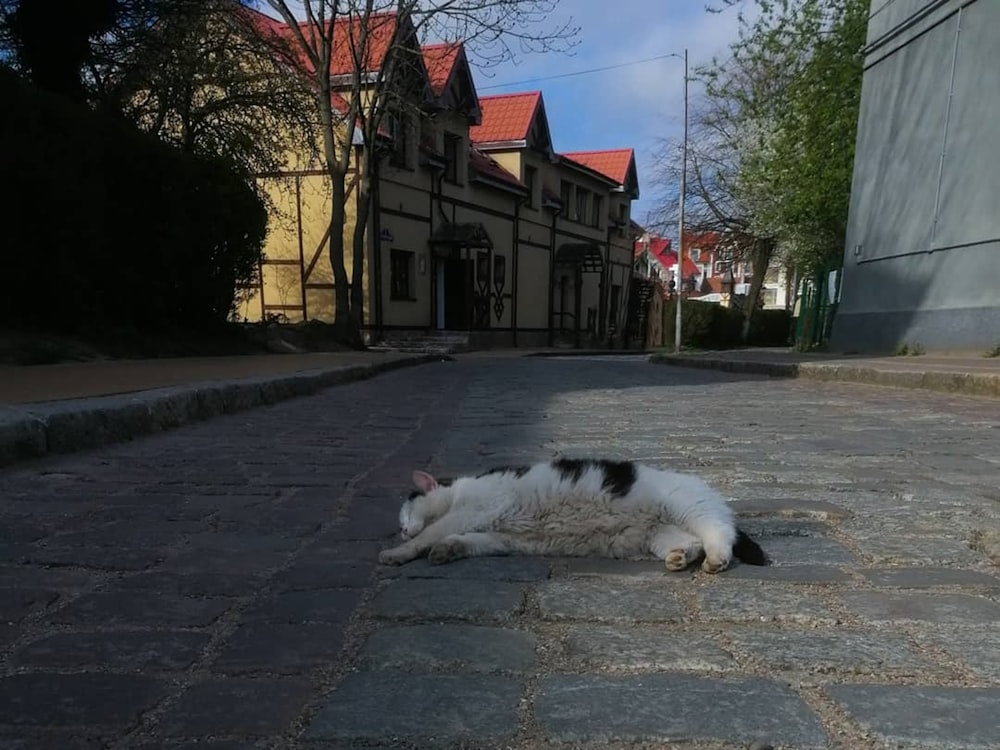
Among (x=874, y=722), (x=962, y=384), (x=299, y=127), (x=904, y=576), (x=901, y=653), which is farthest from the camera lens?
(x=299, y=127)

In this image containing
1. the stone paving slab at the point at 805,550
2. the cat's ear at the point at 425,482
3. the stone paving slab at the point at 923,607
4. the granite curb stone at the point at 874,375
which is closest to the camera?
the stone paving slab at the point at 923,607

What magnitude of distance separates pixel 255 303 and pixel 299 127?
5.83 m

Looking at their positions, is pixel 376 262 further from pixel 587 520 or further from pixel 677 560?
pixel 677 560

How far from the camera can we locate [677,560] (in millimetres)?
2209

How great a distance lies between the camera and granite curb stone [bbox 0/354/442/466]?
146 inches

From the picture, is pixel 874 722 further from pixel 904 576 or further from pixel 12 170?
pixel 12 170

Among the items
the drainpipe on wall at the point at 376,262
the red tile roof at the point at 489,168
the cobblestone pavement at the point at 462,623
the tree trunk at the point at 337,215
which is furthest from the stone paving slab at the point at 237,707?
the red tile roof at the point at 489,168

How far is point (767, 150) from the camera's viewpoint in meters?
19.8

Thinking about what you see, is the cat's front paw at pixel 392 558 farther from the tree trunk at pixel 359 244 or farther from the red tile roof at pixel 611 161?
the red tile roof at pixel 611 161

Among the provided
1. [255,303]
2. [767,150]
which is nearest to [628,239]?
[767,150]

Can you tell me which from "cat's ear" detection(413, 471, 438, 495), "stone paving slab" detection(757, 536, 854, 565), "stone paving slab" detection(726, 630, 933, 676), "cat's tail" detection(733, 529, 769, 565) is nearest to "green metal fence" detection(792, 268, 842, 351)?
"stone paving slab" detection(757, 536, 854, 565)

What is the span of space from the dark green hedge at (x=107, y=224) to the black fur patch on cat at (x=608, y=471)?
7.81 metres

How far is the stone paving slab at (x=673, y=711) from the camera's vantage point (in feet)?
4.42

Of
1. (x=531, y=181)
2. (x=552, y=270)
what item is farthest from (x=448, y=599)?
(x=552, y=270)
